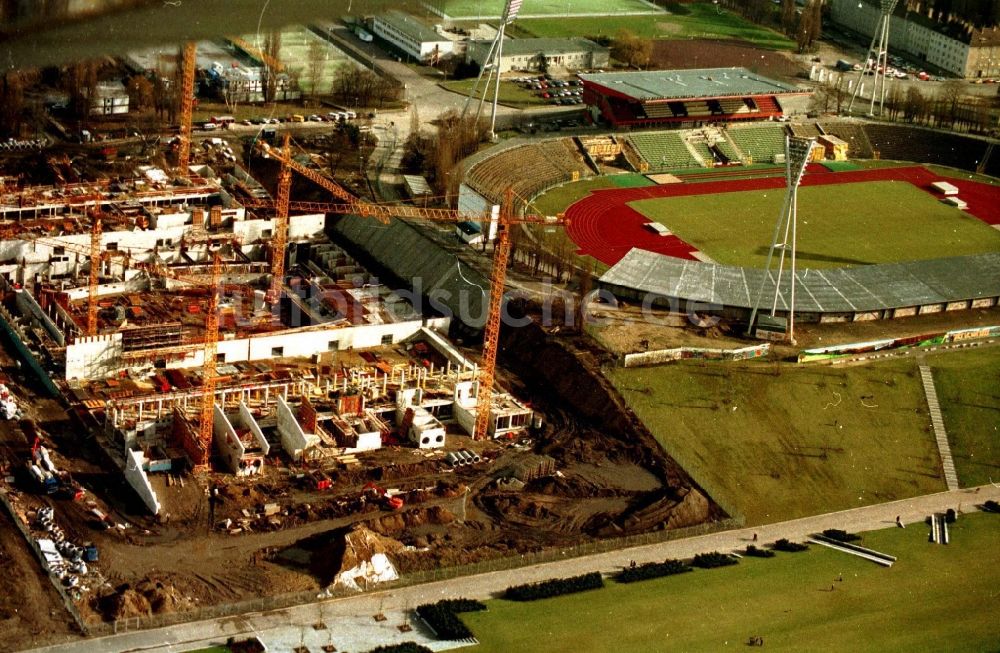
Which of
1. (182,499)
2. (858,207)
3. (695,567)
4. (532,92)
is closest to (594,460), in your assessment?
(695,567)

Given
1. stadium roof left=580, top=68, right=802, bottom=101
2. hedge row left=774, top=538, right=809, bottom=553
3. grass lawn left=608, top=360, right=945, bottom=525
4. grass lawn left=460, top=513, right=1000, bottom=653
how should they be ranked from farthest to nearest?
stadium roof left=580, top=68, right=802, bottom=101 → grass lawn left=608, top=360, right=945, bottom=525 → hedge row left=774, top=538, right=809, bottom=553 → grass lawn left=460, top=513, right=1000, bottom=653

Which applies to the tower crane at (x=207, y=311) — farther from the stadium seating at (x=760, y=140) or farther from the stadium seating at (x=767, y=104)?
the stadium seating at (x=767, y=104)

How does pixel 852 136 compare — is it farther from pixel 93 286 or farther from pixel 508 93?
pixel 93 286

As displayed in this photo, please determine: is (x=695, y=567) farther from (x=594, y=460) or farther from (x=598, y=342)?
(x=598, y=342)

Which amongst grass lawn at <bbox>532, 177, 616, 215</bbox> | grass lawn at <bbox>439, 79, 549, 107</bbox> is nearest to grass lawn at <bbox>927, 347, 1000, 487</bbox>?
grass lawn at <bbox>532, 177, 616, 215</bbox>

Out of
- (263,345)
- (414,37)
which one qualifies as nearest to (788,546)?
(263,345)

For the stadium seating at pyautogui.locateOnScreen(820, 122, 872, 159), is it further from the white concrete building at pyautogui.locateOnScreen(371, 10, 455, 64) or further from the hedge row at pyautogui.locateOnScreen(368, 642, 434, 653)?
the hedge row at pyautogui.locateOnScreen(368, 642, 434, 653)
